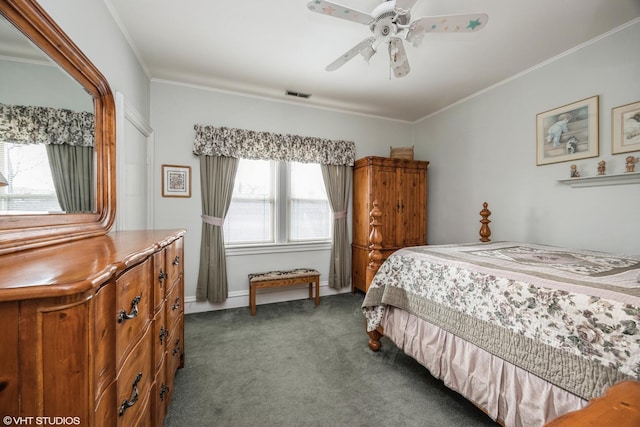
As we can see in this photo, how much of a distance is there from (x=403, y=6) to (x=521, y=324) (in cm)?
192

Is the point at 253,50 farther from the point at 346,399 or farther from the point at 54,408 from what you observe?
the point at 346,399

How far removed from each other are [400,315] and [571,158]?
2261 mm

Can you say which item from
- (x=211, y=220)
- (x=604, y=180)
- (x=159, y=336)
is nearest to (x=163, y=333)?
(x=159, y=336)

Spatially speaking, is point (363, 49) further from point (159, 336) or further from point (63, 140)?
point (159, 336)

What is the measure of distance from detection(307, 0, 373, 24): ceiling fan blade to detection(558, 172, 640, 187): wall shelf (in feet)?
7.71

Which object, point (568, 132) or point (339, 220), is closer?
point (568, 132)

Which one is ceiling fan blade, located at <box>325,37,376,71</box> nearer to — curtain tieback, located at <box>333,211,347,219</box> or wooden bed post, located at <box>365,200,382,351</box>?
wooden bed post, located at <box>365,200,382,351</box>

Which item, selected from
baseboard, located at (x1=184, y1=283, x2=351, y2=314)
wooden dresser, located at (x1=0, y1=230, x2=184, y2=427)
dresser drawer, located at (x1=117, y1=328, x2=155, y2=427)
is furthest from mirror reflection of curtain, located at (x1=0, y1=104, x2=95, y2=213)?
baseboard, located at (x1=184, y1=283, x2=351, y2=314)

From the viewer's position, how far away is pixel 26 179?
1.04 m

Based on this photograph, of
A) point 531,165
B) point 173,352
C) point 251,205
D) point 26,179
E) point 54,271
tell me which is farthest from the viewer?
point 251,205

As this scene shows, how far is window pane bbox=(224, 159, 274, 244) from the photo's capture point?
135 inches

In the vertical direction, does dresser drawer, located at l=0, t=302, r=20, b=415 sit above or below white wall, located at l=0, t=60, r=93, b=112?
below

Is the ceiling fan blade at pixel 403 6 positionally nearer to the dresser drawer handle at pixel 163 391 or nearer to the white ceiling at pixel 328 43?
the white ceiling at pixel 328 43

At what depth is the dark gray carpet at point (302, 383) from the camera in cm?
157
